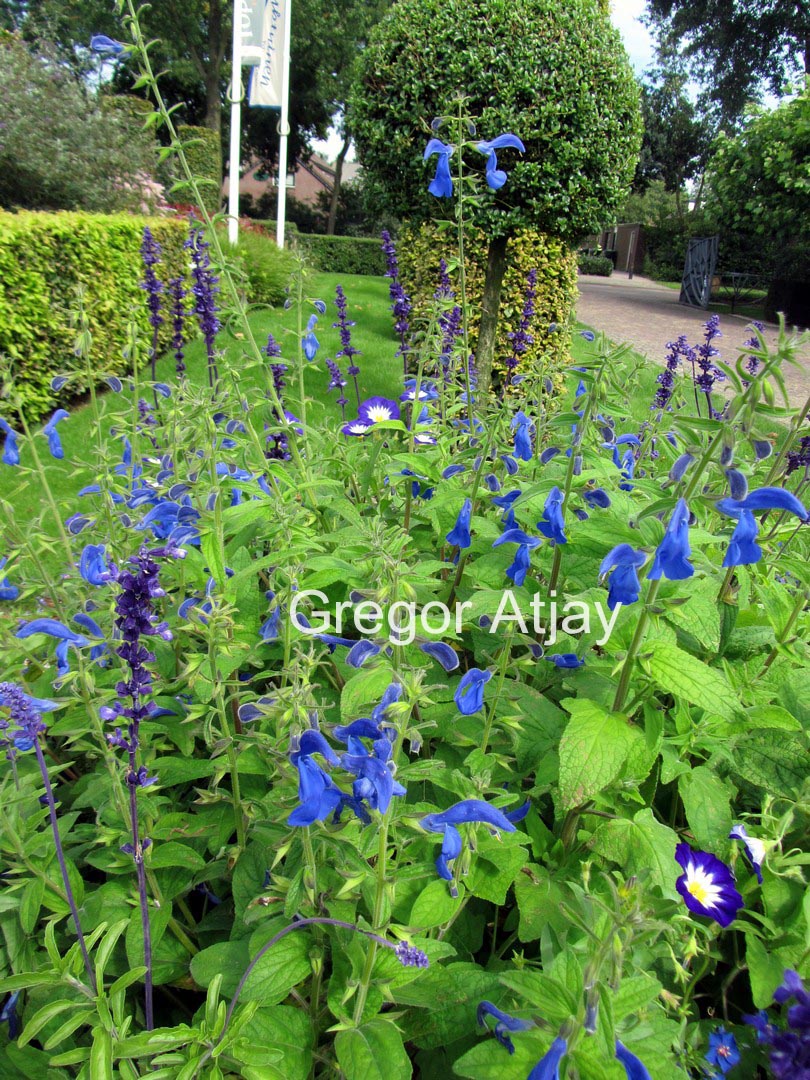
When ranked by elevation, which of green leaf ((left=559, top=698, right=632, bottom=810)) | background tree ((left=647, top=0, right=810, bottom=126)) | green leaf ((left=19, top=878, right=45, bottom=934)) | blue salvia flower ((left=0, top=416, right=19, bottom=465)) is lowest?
green leaf ((left=19, top=878, right=45, bottom=934))

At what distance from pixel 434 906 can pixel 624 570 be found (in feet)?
2.24

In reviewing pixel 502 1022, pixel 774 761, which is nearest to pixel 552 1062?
pixel 502 1022

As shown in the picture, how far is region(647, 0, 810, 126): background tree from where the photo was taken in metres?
26.7

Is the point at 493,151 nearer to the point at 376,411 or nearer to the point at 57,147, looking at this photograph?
the point at 376,411

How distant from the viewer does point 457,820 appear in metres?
1.06


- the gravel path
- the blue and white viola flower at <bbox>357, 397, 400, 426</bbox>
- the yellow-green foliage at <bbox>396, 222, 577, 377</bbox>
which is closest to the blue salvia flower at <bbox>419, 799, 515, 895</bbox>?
the blue and white viola flower at <bbox>357, 397, 400, 426</bbox>

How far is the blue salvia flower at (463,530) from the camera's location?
1.75 meters

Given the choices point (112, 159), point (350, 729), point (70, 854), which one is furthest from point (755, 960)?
point (112, 159)

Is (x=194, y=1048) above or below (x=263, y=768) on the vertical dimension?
below

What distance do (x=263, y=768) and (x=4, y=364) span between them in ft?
4.87

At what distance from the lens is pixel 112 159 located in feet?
41.2

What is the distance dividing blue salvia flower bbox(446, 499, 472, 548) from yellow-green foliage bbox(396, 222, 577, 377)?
14.6 ft

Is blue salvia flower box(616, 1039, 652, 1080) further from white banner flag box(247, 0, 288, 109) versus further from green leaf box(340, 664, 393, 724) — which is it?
white banner flag box(247, 0, 288, 109)

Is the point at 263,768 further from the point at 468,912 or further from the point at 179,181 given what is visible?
the point at 179,181
